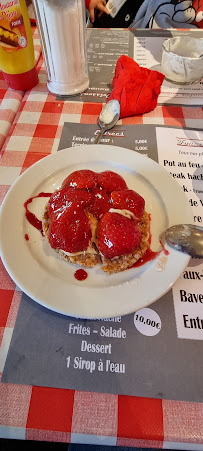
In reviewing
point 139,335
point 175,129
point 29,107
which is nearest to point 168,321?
point 139,335

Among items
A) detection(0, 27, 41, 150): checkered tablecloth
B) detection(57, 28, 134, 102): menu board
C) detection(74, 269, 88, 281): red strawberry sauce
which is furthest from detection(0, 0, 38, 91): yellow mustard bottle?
detection(74, 269, 88, 281): red strawberry sauce

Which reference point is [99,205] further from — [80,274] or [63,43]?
[63,43]

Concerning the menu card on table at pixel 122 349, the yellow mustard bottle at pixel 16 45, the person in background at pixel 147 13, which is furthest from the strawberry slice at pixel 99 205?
the person in background at pixel 147 13

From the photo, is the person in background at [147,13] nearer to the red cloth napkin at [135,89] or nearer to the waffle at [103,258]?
the red cloth napkin at [135,89]

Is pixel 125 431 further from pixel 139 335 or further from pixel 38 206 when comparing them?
pixel 38 206

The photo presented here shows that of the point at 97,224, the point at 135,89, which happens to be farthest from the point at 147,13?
the point at 97,224

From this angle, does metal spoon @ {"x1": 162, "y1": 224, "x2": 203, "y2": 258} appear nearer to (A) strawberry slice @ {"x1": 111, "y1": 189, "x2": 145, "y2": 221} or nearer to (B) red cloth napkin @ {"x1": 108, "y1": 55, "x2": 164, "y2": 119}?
(A) strawberry slice @ {"x1": 111, "y1": 189, "x2": 145, "y2": 221}
